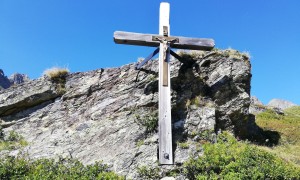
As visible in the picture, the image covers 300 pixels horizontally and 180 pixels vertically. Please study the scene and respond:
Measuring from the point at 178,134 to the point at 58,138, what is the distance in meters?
5.16

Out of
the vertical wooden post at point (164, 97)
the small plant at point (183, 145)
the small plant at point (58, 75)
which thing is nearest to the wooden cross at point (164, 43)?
the vertical wooden post at point (164, 97)

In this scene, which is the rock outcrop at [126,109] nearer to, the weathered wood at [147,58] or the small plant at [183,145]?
the small plant at [183,145]

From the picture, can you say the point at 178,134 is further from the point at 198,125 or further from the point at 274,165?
the point at 274,165

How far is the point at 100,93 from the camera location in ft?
53.8

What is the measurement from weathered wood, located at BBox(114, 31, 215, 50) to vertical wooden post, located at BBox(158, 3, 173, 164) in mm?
527

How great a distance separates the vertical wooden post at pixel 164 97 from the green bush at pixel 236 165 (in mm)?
864

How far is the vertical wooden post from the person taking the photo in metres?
12.2

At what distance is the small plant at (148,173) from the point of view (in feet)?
39.0

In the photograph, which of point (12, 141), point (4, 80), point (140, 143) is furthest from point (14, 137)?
point (4, 80)

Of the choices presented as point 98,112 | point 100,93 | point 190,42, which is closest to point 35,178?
point 98,112

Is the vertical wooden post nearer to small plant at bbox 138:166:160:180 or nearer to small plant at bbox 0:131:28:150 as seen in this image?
small plant at bbox 138:166:160:180

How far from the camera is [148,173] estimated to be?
12.0m

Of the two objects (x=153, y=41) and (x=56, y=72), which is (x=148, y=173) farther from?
(x=56, y=72)

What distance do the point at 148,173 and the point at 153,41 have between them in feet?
19.2
